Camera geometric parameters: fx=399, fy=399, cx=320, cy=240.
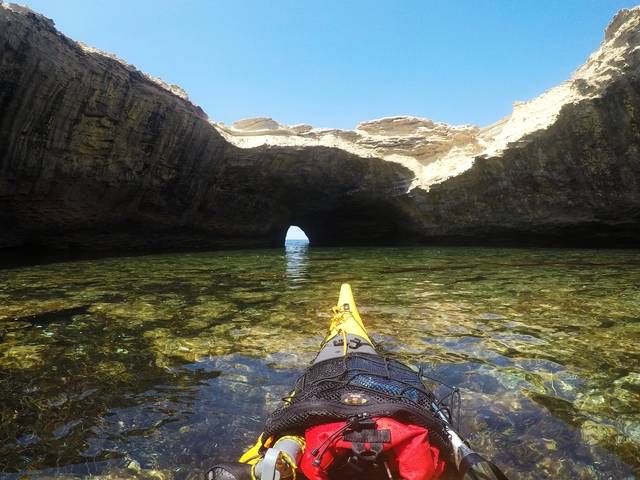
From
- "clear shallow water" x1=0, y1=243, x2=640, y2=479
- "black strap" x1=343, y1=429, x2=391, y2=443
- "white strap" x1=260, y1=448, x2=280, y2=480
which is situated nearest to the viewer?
"white strap" x1=260, y1=448, x2=280, y2=480

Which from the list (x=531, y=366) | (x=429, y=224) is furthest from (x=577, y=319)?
(x=429, y=224)

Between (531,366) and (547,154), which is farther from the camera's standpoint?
(547,154)

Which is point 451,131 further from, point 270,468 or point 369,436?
point 270,468

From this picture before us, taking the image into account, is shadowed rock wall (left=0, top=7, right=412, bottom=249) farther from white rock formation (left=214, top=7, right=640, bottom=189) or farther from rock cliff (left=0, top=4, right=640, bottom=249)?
white rock formation (left=214, top=7, right=640, bottom=189)

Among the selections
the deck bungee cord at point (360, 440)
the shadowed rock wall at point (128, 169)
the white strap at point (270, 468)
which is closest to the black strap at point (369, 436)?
the deck bungee cord at point (360, 440)

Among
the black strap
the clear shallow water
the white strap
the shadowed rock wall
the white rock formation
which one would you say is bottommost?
the clear shallow water

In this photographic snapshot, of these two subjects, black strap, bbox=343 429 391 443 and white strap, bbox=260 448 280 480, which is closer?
white strap, bbox=260 448 280 480

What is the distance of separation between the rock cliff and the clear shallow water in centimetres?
866

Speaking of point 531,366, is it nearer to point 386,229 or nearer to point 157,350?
point 157,350

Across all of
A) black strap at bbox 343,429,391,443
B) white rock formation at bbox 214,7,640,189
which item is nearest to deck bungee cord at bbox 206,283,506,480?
black strap at bbox 343,429,391,443

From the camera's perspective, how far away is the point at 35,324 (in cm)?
545

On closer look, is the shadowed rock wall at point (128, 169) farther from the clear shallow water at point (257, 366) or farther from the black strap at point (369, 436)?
the black strap at point (369, 436)

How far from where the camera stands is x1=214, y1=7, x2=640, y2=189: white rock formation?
1568 cm

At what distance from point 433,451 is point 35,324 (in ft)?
18.2
